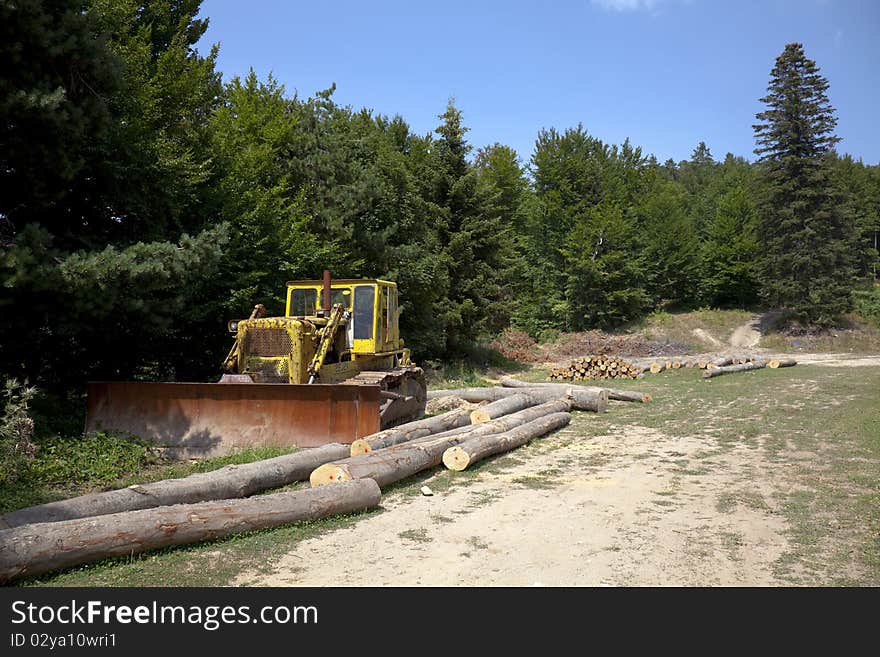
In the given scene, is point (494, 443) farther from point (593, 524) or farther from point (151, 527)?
point (151, 527)

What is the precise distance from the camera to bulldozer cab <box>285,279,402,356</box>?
12.1m

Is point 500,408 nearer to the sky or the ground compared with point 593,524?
nearer to the sky

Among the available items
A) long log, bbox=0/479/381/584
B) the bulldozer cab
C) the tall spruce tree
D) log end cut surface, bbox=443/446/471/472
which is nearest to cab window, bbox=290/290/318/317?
the bulldozer cab

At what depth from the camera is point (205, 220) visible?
1511 cm

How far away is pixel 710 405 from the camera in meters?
15.8

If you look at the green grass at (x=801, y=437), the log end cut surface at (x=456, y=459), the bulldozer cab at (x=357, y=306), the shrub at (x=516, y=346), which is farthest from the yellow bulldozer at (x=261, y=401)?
the shrub at (x=516, y=346)

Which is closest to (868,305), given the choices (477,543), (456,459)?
(456,459)

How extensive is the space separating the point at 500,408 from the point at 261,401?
5.32 meters

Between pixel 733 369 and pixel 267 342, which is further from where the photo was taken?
pixel 733 369

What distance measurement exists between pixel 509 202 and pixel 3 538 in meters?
43.2

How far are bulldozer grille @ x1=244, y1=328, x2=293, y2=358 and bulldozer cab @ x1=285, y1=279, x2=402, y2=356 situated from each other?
150cm

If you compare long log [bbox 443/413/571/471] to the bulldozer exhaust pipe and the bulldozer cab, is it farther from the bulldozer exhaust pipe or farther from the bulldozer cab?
the bulldozer exhaust pipe
